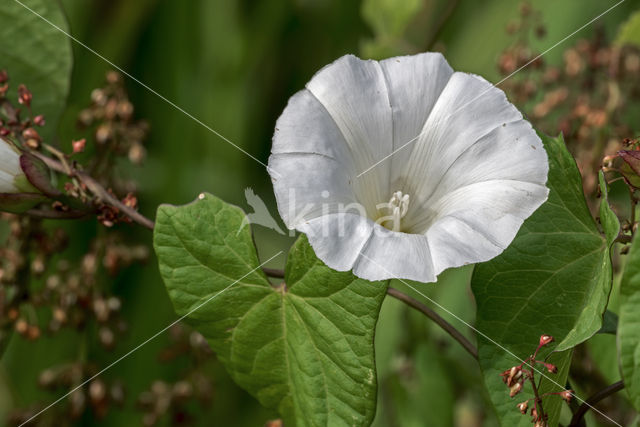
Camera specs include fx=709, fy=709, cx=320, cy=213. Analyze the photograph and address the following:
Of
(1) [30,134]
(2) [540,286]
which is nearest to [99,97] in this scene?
(1) [30,134]

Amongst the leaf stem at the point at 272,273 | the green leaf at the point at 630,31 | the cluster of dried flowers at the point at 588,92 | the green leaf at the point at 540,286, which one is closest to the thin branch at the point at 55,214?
the leaf stem at the point at 272,273

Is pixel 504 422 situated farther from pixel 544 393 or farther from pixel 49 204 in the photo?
pixel 49 204

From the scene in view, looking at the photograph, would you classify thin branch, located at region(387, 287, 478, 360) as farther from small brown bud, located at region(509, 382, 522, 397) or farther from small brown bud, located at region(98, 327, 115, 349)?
small brown bud, located at region(98, 327, 115, 349)

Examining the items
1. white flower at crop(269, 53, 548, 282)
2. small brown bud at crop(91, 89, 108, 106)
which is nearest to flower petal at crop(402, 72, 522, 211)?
white flower at crop(269, 53, 548, 282)

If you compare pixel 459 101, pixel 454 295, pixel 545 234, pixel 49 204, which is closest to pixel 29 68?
pixel 49 204

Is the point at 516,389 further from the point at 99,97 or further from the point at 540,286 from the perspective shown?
the point at 99,97
